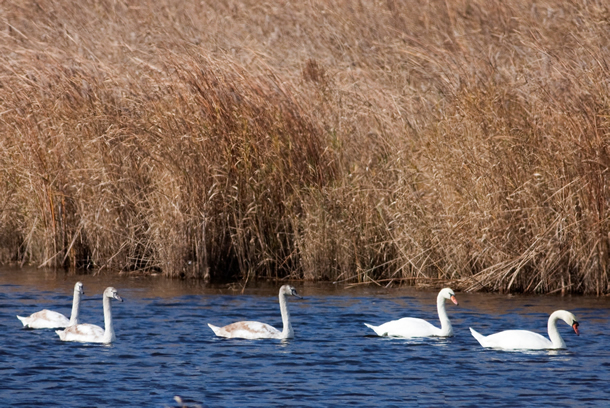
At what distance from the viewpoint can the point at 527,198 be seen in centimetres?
1180

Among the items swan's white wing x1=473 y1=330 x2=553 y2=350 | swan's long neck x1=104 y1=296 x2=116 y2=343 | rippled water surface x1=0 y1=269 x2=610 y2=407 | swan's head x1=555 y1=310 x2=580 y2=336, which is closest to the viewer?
rippled water surface x1=0 y1=269 x2=610 y2=407

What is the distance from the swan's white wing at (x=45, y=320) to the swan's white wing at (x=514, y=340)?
A: 432cm

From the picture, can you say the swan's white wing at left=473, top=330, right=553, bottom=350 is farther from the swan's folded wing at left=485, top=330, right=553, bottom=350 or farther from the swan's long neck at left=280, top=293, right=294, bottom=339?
the swan's long neck at left=280, top=293, right=294, bottom=339

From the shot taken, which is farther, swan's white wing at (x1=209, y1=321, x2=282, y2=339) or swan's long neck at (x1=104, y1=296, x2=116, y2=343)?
swan's white wing at (x1=209, y1=321, x2=282, y2=339)

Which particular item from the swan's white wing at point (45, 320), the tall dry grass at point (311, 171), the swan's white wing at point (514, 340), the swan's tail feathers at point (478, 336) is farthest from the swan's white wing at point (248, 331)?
the tall dry grass at point (311, 171)

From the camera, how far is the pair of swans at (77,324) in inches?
394

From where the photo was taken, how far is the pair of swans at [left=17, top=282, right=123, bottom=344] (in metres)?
10.0

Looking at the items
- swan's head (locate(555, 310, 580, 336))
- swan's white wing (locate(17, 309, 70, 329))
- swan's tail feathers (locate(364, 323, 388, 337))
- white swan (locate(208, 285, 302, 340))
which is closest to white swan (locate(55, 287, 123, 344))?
swan's white wing (locate(17, 309, 70, 329))

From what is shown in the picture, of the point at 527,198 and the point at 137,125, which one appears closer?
the point at 527,198

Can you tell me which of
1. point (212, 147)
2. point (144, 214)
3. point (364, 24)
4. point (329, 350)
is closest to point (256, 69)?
point (212, 147)

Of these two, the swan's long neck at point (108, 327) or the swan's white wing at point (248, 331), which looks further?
the swan's white wing at point (248, 331)

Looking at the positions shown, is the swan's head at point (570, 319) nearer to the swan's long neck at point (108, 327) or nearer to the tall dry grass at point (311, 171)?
the tall dry grass at point (311, 171)

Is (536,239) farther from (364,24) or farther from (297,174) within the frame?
(364,24)

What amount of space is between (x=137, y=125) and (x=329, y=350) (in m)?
4.95
